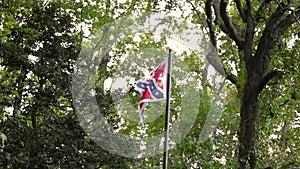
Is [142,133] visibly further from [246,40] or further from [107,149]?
[246,40]

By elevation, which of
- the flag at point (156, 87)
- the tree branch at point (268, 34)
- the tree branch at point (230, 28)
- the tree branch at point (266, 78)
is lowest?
the flag at point (156, 87)

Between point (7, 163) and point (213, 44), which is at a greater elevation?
point (213, 44)

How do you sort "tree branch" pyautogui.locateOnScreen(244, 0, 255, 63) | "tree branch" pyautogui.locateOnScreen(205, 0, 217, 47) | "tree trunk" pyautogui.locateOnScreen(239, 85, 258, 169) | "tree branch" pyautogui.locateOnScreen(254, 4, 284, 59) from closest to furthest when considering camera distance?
"tree trunk" pyautogui.locateOnScreen(239, 85, 258, 169), "tree branch" pyautogui.locateOnScreen(254, 4, 284, 59), "tree branch" pyautogui.locateOnScreen(244, 0, 255, 63), "tree branch" pyautogui.locateOnScreen(205, 0, 217, 47)

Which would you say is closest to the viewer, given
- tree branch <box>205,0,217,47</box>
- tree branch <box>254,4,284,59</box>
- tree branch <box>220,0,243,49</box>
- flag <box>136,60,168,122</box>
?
flag <box>136,60,168,122</box>

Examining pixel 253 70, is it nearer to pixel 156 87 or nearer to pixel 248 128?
pixel 248 128

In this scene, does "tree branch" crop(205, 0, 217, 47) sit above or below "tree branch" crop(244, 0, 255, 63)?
above

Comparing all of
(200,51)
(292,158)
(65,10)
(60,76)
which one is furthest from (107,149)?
(200,51)

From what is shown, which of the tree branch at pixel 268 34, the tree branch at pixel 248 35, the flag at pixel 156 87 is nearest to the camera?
the flag at pixel 156 87

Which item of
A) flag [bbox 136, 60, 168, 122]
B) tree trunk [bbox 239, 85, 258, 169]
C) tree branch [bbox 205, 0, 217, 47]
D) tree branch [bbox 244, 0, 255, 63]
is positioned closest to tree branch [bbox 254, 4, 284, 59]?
tree branch [bbox 244, 0, 255, 63]

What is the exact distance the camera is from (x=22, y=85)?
9.20 meters

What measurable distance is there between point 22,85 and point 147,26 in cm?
570

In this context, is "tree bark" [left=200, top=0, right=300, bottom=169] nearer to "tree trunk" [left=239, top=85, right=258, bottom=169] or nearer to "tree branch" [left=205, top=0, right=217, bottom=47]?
"tree trunk" [left=239, top=85, right=258, bottom=169]

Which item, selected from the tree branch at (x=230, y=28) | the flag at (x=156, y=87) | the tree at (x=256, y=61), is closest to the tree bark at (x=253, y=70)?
the tree at (x=256, y=61)

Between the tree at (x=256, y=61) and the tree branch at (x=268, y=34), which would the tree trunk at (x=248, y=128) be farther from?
the tree branch at (x=268, y=34)
